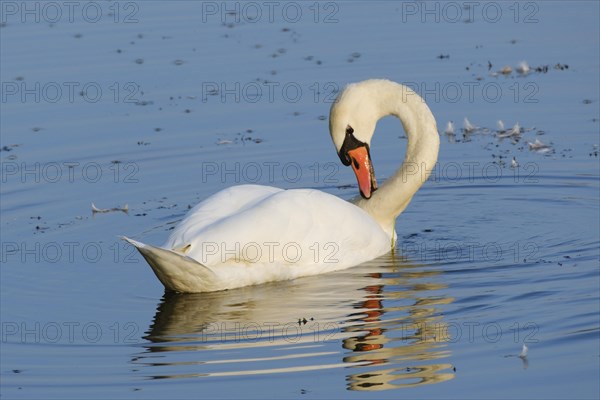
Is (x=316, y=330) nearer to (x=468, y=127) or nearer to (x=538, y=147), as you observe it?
(x=538, y=147)

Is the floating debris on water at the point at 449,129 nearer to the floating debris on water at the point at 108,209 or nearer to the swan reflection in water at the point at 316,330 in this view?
the swan reflection in water at the point at 316,330

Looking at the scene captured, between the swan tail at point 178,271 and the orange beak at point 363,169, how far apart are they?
2.07 m

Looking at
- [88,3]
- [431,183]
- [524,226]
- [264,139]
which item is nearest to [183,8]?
[88,3]

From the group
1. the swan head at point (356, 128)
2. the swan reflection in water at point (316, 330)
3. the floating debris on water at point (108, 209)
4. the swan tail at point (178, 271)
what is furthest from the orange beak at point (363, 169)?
the floating debris on water at point (108, 209)

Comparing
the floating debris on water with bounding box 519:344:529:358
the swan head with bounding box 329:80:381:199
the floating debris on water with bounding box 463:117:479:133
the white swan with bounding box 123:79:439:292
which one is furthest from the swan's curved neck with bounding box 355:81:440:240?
the floating debris on water with bounding box 519:344:529:358

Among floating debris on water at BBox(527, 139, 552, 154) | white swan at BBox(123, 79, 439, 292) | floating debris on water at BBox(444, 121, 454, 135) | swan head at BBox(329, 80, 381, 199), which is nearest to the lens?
white swan at BBox(123, 79, 439, 292)

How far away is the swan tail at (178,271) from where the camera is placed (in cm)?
933

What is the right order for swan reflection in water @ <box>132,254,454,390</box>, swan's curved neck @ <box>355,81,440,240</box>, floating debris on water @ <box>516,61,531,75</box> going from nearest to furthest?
swan reflection in water @ <box>132,254,454,390</box>
swan's curved neck @ <box>355,81,440,240</box>
floating debris on water @ <box>516,61,531,75</box>

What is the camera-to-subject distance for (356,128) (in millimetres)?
11523

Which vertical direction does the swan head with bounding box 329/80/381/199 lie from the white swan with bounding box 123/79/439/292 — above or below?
above

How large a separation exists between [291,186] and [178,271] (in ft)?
11.0

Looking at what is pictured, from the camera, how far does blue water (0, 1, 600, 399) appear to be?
820cm

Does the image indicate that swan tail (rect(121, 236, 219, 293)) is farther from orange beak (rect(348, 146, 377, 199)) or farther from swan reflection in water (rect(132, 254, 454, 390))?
orange beak (rect(348, 146, 377, 199))

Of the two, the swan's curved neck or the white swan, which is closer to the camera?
the white swan
